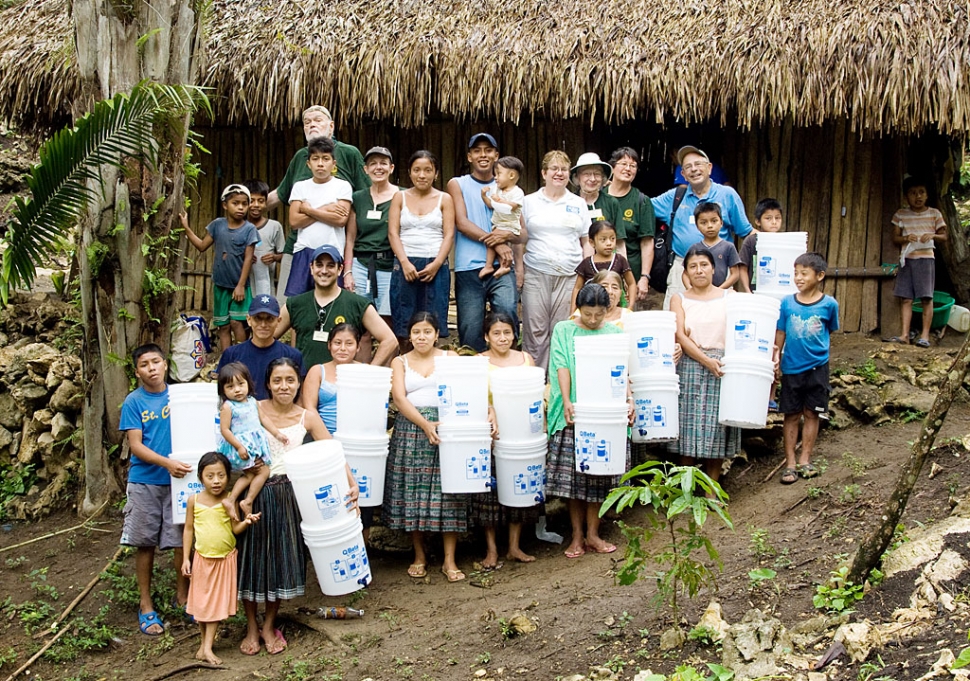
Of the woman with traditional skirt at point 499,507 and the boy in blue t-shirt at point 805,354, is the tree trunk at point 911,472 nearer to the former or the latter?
the boy in blue t-shirt at point 805,354

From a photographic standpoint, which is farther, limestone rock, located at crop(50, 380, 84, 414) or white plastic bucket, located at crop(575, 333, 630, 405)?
limestone rock, located at crop(50, 380, 84, 414)

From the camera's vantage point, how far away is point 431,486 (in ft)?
18.4

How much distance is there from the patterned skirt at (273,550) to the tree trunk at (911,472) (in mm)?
2642

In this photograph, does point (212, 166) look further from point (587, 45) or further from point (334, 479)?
point (334, 479)

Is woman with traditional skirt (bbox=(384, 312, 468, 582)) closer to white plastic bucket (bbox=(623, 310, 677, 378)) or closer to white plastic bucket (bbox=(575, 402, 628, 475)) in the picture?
white plastic bucket (bbox=(575, 402, 628, 475))

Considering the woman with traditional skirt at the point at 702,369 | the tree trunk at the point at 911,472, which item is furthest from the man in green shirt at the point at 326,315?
the tree trunk at the point at 911,472

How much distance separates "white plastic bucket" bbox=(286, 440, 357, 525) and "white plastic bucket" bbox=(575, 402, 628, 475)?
4.22 ft

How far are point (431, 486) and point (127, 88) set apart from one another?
9.85 ft

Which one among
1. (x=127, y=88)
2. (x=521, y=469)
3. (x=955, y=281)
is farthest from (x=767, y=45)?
(x=127, y=88)

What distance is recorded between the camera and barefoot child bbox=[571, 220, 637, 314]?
241 inches

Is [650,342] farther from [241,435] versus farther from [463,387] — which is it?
[241,435]

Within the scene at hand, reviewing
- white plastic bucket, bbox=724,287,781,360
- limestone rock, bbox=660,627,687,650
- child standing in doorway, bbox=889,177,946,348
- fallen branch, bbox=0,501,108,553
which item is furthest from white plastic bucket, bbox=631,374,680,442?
fallen branch, bbox=0,501,108,553

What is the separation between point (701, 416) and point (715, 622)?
171 centimetres

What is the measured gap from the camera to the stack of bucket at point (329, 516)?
487cm
